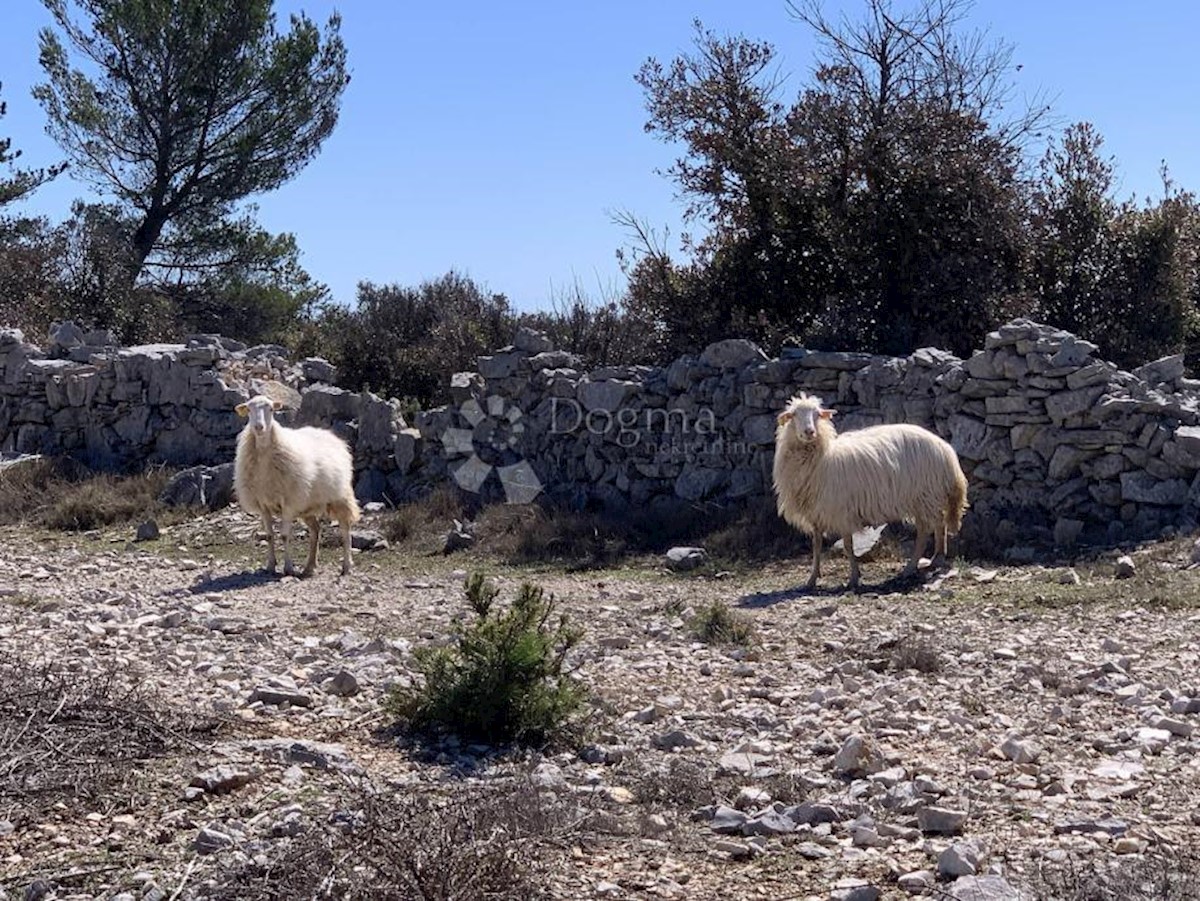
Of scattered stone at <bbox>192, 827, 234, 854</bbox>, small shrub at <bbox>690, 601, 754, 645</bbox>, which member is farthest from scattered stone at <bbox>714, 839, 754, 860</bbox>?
small shrub at <bbox>690, 601, 754, 645</bbox>

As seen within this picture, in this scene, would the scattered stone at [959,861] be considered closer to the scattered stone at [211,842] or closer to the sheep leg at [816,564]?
the scattered stone at [211,842]

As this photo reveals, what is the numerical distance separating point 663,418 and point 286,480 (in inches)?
186

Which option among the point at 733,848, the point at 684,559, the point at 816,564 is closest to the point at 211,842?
the point at 733,848

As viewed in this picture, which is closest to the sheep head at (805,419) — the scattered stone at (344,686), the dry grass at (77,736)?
the scattered stone at (344,686)

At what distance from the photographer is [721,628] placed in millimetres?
9875

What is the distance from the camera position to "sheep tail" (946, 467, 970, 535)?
1303 cm

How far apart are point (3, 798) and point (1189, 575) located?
898cm

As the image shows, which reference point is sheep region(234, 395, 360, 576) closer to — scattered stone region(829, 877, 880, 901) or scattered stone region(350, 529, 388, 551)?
scattered stone region(350, 529, 388, 551)

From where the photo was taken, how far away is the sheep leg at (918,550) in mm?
12766

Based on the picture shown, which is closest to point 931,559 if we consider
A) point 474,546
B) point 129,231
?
point 474,546

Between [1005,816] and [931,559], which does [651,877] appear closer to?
[1005,816]

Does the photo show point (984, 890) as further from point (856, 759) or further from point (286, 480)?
point (286, 480)

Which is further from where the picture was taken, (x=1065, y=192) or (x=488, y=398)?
(x=1065, y=192)

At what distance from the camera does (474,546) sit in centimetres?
1512
